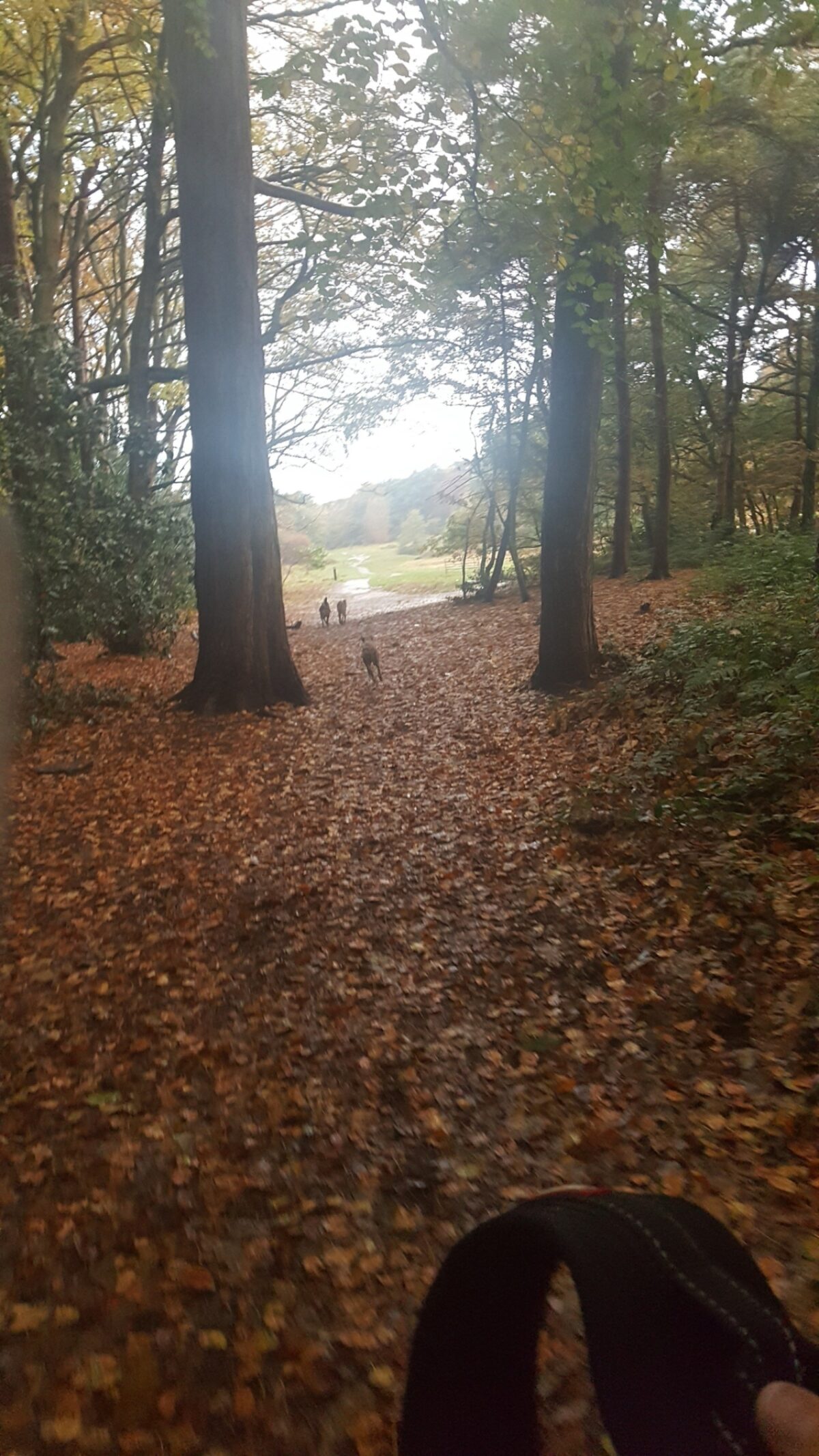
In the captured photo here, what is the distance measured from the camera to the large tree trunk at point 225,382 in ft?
31.0

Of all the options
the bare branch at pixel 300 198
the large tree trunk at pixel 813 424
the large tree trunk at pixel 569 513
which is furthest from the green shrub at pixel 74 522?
the large tree trunk at pixel 813 424

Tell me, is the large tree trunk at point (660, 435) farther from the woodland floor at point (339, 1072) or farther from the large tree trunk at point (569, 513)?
the woodland floor at point (339, 1072)

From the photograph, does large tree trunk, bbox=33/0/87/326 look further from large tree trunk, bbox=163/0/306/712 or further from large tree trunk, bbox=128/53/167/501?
large tree trunk, bbox=163/0/306/712

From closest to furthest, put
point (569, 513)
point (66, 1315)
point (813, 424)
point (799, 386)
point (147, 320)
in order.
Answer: point (66, 1315) < point (569, 513) < point (147, 320) < point (813, 424) < point (799, 386)

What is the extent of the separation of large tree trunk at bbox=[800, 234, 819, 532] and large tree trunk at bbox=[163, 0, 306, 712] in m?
12.5

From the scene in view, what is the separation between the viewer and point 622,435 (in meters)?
18.5

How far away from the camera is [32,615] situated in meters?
10.0

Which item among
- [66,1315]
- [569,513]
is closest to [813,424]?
[569,513]

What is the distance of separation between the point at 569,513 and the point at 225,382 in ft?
14.3

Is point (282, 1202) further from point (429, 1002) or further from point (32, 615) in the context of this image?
point (32, 615)

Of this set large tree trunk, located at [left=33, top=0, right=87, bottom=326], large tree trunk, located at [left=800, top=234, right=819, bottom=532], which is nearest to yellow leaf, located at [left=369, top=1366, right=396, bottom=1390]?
large tree trunk, located at [left=33, top=0, right=87, bottom=326]

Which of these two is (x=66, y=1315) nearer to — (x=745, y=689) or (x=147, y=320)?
(x=745, y=689)

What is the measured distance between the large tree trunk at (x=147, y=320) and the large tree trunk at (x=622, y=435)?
8936mm

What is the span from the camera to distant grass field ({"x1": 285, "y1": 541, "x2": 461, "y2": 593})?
104 ft
